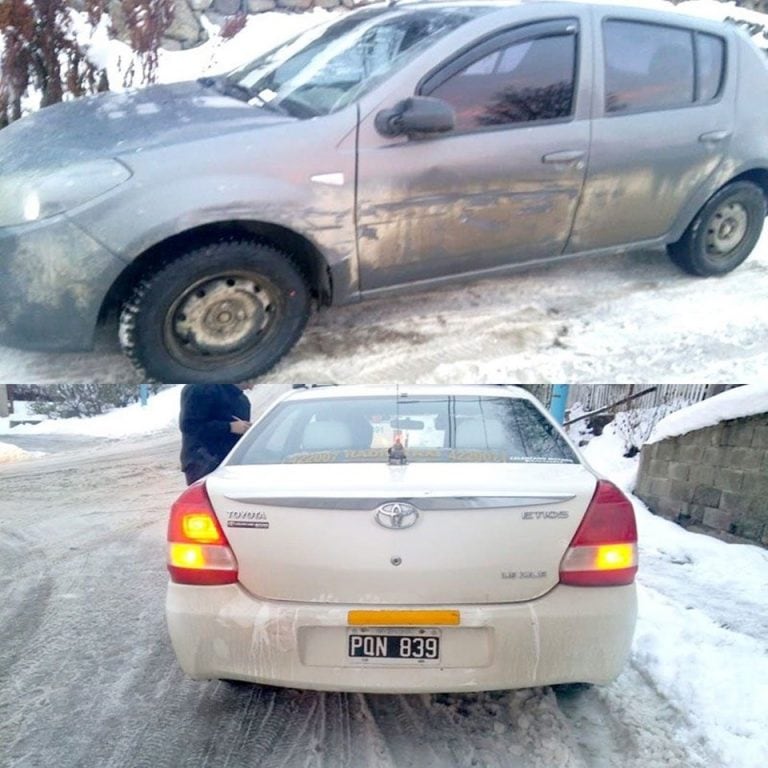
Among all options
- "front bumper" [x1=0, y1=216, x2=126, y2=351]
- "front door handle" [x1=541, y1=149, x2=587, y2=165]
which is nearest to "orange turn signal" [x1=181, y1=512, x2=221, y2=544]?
"front bumper" [x1=0, y1=216, x2=126, y2=351]

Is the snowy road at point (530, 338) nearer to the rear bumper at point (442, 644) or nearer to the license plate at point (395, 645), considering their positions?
the rear bumper at point (442, 644)

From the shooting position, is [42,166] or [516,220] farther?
[516,220]

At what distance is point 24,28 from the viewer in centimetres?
284

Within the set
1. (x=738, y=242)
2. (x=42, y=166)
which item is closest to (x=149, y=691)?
(x=42, y=166)

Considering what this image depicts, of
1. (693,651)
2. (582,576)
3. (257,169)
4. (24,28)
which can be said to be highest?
(24,28)

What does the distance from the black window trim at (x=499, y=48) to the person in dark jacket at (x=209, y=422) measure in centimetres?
157

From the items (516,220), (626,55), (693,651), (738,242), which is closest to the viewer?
(693,651)

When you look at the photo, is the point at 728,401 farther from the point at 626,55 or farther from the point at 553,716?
the point at 553,716

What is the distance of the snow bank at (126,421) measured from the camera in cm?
384

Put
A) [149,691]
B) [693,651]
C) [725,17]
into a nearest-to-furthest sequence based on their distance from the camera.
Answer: [149,691] → [693,651] → [725,17]

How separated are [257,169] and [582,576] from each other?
1973mm

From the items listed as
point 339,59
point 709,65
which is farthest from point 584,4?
point 339,59

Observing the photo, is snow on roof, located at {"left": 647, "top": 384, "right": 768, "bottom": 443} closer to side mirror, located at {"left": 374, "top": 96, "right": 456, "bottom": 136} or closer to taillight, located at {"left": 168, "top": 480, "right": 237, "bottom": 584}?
side mirror, located at {"left": 374, "top": 96, "right": 456, "bottom": 136}

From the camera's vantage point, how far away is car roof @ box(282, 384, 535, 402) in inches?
128
